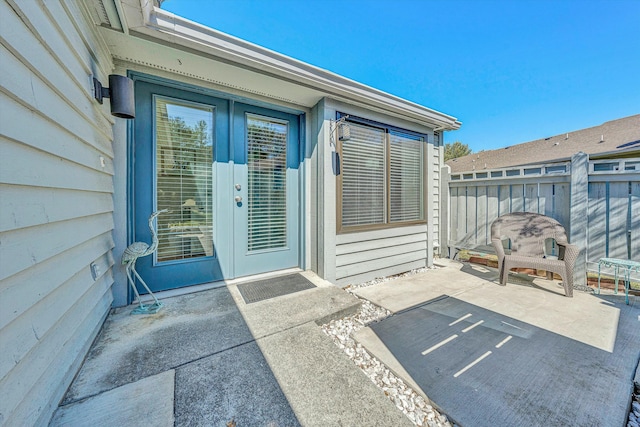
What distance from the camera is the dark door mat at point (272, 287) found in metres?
2.47

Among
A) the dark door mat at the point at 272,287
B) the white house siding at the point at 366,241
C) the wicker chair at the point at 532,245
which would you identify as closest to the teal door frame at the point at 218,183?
the dark door mat at the point at 272,287

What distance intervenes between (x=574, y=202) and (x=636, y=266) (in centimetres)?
94

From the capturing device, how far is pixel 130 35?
1.85 m

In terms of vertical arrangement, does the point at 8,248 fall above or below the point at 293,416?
above

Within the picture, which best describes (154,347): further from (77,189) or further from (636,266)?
(636,266)

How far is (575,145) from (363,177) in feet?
32.7

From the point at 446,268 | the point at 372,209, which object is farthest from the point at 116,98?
the point at 446,268

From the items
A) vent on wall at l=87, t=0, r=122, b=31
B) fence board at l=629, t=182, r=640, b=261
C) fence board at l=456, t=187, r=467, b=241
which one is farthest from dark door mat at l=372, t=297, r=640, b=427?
vent on wall at l=87, t=0, r=122, b=31

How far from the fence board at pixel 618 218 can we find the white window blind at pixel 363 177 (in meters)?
2.75

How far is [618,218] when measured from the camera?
2.83m

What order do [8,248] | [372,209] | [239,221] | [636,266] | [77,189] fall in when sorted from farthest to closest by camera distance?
[372,209], [239,221], [636,266], [77,189], [8,248]

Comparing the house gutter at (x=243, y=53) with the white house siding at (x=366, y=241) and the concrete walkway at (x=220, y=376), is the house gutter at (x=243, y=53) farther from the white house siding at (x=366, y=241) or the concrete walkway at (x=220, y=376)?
the concrete walkway at (x=220, y=376)

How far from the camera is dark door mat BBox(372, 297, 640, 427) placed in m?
1.28

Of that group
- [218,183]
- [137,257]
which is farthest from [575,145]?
[137,257]
